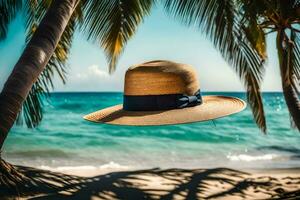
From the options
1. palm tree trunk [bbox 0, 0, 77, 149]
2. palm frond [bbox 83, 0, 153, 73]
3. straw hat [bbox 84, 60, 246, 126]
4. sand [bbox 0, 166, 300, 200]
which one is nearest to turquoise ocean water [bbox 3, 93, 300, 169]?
sand [bbox 0, 166, 300, 200]

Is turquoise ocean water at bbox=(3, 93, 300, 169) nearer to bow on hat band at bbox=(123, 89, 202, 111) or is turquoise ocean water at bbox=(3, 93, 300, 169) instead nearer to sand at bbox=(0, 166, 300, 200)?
sand at bbox=(0, 166, 300, 200)

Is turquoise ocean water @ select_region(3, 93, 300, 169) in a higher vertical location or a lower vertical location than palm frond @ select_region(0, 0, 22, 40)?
lower

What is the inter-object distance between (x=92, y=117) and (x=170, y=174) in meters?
5.53

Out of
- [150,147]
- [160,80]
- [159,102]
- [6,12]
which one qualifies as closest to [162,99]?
[159,102]

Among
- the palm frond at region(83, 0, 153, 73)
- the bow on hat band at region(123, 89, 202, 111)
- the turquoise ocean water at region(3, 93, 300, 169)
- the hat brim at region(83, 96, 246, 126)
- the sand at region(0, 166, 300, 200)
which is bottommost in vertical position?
the turquoise ocean water at region(3, 93, 300, 169)

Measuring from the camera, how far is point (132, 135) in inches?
753

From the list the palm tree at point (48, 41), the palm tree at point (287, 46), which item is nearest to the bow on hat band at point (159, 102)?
the palm tree at point (48, 41)

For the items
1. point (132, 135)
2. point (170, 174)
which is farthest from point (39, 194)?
point (132, 135)

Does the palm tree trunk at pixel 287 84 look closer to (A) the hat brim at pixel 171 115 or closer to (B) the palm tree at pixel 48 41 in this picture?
(B) the palm tree at pixel 48 41

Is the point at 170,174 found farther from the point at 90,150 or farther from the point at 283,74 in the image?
the point at 90,150

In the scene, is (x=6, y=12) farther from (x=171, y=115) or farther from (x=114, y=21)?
(x=171, y=115)

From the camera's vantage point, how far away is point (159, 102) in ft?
8.14

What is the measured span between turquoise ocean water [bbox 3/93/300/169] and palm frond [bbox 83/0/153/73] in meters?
4.96

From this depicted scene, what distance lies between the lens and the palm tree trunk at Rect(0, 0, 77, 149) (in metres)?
2.06
